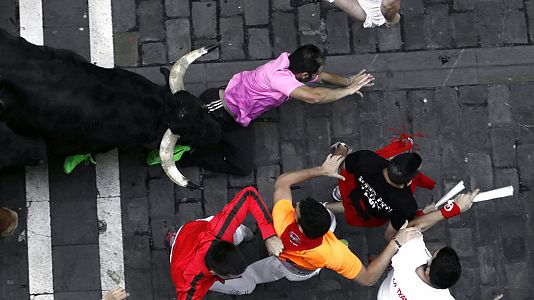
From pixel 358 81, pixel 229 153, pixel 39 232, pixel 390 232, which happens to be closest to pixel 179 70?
pixel 229 153

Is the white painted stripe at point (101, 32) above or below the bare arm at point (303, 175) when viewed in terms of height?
above

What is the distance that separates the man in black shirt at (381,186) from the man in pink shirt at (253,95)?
972mm

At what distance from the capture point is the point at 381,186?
711cm

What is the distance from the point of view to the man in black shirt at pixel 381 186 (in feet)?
22.7

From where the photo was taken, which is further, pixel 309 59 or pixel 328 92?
pixel 328 92

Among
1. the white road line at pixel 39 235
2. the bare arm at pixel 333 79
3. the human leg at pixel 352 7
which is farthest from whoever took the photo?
the white road line at pixel 39 235

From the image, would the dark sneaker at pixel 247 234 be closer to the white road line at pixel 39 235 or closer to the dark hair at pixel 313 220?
the dark hair at pixel 313 220

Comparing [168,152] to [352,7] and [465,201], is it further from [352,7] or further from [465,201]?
[465,201]

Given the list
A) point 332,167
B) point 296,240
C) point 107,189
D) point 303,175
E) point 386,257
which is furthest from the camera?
point 107,189

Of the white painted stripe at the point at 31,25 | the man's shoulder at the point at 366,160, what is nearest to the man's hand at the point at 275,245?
the man's shoulder at the point at 366,160

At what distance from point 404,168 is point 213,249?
195 centimetres

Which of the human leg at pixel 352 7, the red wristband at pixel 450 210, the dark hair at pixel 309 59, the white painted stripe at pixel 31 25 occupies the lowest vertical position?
the red wristband at pixel 450 210

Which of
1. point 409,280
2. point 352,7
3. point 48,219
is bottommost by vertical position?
point 409,280

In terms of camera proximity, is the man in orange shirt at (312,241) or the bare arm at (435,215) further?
the bare arm at (435,215)
